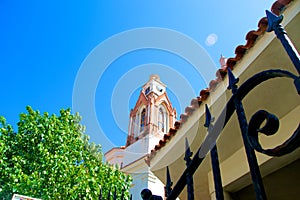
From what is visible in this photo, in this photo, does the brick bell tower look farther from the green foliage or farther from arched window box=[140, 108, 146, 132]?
the green foliage

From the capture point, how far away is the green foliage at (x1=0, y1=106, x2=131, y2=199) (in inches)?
273

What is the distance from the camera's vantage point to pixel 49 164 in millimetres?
7449

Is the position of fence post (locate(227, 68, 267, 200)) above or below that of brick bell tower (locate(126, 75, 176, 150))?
below

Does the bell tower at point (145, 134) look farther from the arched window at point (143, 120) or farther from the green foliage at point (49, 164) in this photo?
the green foliage at point (49, 164)

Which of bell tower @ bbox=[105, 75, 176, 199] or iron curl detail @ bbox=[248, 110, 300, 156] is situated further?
bell tower @ bbox=[105, 75, 176, 199]

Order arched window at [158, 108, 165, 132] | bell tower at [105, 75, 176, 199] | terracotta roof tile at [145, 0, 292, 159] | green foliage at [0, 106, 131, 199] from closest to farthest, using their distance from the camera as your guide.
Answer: terracotta roof tile at [145, 0, 292, 159] → green foliage at [0, 106, 131, 199] → bell tower at [105, 75, 176, 199] → arched window at [158, 108, 165, 132]

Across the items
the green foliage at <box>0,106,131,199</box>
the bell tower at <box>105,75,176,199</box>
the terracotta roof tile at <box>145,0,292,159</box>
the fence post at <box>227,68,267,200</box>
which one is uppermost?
the bell tower at <box>105,75,176,199</box>

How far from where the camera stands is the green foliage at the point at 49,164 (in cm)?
693

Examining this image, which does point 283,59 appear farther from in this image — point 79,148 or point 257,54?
point 79,148

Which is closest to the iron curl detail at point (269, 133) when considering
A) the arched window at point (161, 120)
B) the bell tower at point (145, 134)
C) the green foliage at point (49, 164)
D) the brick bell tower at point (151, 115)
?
the green foliage at point (49, 164)

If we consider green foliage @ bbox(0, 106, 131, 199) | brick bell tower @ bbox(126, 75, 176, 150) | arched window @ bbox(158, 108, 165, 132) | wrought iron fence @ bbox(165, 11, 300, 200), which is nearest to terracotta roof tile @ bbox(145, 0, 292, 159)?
wrought iron fence @ bbox(165, 11, 300, 200)

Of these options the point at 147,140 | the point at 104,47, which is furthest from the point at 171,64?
the point at 147,140

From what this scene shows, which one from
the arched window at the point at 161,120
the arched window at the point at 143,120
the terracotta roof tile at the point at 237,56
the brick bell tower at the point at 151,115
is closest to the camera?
the terracotta roof tile at the point at 237,56

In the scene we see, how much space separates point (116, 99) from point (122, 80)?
0.50 meters
